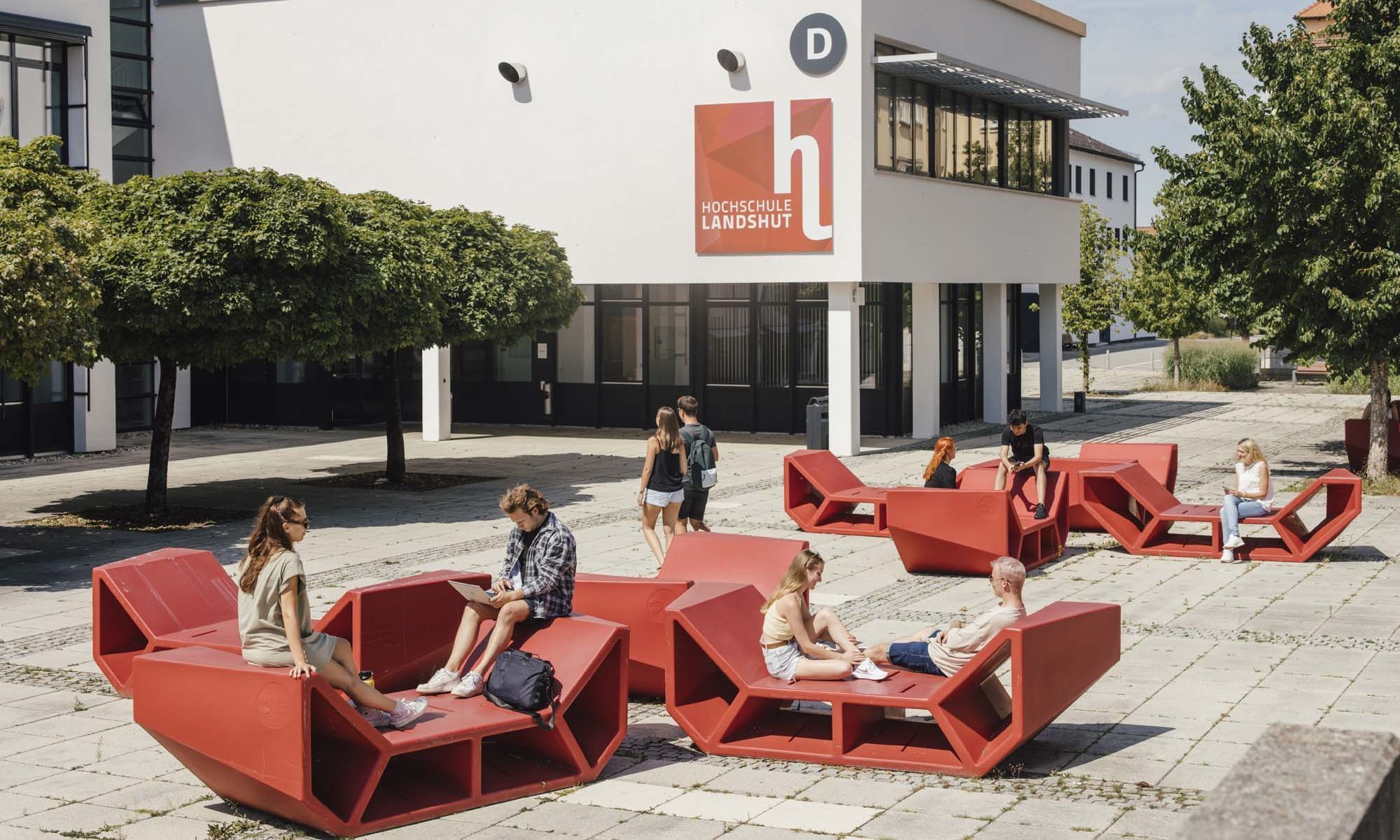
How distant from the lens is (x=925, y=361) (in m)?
30.0

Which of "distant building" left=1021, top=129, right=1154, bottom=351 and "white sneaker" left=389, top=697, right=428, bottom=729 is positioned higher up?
"distant building" left=1021, top=129, right=1154, bottom=351

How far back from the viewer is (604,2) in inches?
1133

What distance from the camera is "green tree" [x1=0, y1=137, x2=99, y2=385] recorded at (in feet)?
48.4

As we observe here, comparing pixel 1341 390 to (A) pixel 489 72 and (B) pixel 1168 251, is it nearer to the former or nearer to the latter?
(B) pixel 1168 251

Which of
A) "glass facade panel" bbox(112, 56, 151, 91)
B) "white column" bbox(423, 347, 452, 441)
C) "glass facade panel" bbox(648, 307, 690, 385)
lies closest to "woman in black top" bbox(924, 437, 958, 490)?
"glass facade panel" bbox(648, 307, 690, 385)

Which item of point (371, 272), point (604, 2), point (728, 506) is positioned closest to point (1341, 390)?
point (604, 2)

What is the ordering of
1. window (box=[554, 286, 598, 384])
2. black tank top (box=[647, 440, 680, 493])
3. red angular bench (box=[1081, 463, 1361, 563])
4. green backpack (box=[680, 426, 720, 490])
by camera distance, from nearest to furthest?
black tank top (box=[647, 440, 680, 493]) → green backpack (box=[680, 426, 720, 490]) → red angular bench (box=[1081, 463, 1361, 563]) → window (box=[554, 286, 598, 384])

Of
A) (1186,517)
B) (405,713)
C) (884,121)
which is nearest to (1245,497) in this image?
(1186,517)

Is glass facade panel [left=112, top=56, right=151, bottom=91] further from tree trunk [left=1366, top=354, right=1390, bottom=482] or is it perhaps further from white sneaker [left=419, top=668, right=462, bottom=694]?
white sneaker [left=419, top=668, right=462, bottom=694]

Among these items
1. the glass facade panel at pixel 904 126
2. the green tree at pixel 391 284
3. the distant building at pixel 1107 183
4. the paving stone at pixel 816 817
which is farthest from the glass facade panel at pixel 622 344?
the distant building at pixel 1107 183

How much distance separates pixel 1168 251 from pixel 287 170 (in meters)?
17.8

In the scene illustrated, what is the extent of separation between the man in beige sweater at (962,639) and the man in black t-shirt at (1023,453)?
708 cm

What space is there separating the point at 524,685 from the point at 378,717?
2.54ft

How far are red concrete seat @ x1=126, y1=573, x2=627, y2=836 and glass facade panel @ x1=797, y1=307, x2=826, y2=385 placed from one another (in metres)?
21.3
